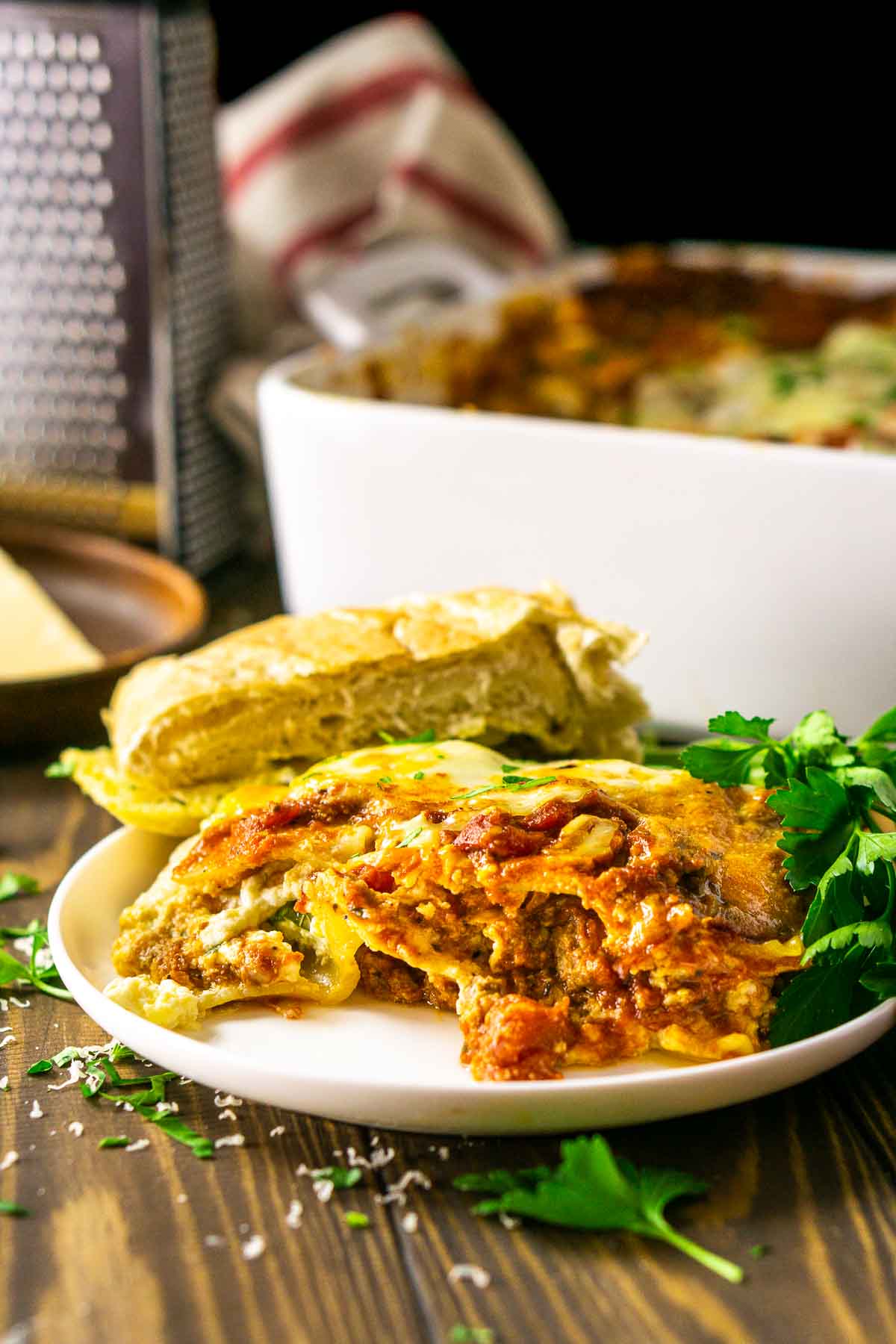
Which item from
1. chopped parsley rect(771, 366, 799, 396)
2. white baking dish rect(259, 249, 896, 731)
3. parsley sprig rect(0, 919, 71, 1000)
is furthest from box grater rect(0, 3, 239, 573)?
parsley sprig rect(0, 919, 71, 1000)

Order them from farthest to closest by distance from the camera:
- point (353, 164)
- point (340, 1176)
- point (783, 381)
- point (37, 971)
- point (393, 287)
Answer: point (353, 164), point (393, 287), point (783, 381), point (37, 971), point (340, 1176)

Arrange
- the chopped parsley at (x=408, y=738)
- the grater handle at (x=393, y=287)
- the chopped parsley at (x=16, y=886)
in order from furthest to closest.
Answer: the grater handle at (x=393, y=287), the chopped parsley at (x=16, y=886), the chopped parsley at (x=408, y=738)

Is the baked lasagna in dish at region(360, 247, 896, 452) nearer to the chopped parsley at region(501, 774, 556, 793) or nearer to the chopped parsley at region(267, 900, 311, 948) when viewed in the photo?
the chopped parsley at region(501, 774, 556, 793)

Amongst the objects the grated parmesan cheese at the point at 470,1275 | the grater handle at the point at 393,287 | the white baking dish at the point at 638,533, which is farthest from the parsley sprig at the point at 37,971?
the grater handle at the point at 393,287

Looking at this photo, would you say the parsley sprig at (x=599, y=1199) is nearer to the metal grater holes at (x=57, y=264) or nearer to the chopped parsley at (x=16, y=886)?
the chopped parsley at (x=16, y=886)

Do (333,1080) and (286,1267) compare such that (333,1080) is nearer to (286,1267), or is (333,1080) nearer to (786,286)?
(286,1267)

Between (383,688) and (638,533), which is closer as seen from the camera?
(383,688)

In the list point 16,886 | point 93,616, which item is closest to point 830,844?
point 16,886

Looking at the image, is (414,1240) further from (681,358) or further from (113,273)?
(681,358)
